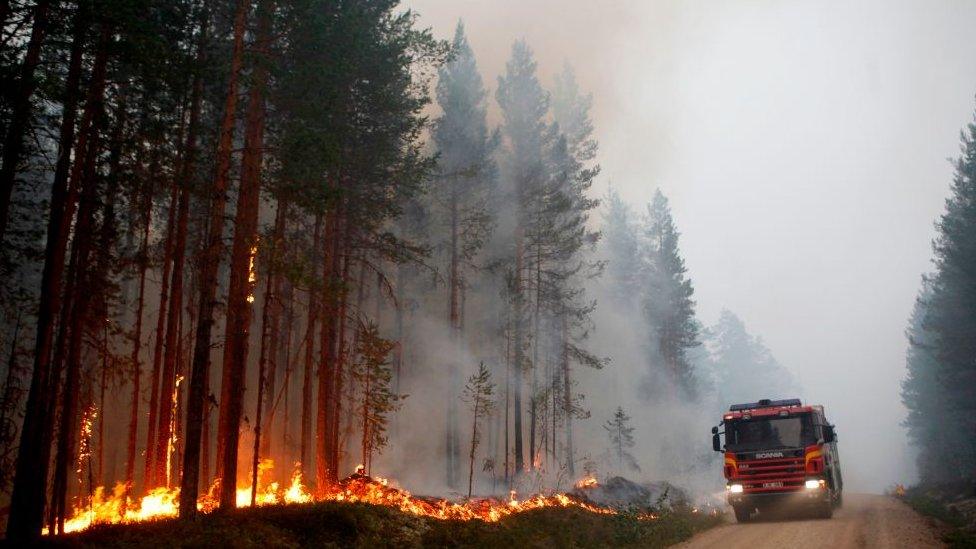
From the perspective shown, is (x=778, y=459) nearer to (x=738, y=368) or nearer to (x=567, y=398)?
(x=567, y=398)

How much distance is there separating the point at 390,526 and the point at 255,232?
7.07 metres

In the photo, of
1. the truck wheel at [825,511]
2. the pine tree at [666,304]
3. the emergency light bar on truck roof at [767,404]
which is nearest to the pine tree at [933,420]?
the pine tree at [666,304]

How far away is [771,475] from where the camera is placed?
20.1 meters

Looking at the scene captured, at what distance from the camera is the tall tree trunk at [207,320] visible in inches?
490

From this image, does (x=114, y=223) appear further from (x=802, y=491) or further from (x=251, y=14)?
(x=802, y=491)

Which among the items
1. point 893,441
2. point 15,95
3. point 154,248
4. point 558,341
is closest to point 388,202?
point 154,248

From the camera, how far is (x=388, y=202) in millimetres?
21000

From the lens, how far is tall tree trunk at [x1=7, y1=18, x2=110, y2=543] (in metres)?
11.2

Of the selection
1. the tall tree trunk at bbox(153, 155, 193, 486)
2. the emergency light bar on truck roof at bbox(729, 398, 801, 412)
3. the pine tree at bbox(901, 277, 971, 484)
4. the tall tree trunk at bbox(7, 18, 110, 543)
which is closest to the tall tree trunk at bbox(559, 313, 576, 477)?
the emergency light bar on truck roof at bbox(729, 398, 801, 412)

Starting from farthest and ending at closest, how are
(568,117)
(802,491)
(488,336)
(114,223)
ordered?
(568,117)
(488,336)
(802,491)
(114,223)

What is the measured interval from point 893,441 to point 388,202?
174 meters

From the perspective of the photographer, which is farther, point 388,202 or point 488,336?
point 488,336

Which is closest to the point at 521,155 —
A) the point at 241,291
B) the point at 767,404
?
the point at 767,404

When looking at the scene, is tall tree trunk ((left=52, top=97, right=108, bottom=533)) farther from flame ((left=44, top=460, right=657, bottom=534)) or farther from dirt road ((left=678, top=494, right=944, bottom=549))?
dirt road ((left=678, top=494, right=944, bottom=549))
